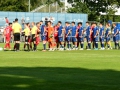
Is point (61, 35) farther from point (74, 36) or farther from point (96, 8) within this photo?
point (96, 8)

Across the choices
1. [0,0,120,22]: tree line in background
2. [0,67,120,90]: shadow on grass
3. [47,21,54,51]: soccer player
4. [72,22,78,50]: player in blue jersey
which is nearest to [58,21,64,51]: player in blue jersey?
[47,21,54,51]: soccer player

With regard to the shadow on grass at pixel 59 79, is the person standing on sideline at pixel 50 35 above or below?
above

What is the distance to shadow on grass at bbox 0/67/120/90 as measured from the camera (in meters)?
14.3

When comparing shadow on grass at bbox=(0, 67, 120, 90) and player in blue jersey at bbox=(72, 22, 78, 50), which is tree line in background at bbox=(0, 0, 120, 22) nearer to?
player in blue jersey at bbox=(72, 22, 78, 50)

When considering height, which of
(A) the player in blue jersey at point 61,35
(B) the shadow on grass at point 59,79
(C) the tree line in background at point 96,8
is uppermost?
(C) the tree line in background at point 96,8

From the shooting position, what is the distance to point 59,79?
1638 centimetres

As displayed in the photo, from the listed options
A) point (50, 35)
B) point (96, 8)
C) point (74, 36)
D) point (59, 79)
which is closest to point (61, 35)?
point (50, 35)

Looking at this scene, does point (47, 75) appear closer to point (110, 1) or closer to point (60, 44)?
point (60, 44)

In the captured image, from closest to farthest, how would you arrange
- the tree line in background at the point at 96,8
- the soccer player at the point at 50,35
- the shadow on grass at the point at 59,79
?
the shadow on grass at the point at 59,79 → the soccer player at the point at 50,35 → the tree line in background at the point at 96,8

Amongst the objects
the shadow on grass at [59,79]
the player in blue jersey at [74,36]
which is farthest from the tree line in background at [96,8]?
the shadow on grass at [59,79]

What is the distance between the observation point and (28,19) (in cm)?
6725

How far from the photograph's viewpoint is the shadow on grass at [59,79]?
14.3 metres

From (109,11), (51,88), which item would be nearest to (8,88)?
(51,88)

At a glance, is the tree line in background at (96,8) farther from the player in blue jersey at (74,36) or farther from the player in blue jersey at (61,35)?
the player in blue jersey at (61,35)
